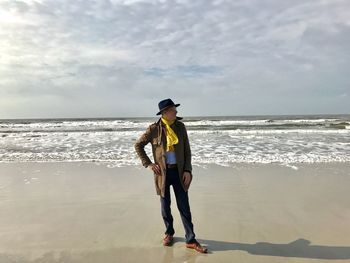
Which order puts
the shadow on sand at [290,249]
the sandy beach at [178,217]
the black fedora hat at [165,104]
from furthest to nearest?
1. the black fedora hat at [165,104]
2. the sandy beach at [178,217]
3. the shadow on sand at [290,249]

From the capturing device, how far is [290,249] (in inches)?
173

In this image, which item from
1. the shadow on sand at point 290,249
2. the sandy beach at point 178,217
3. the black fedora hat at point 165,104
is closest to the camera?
the shadow on sand at point 290,249

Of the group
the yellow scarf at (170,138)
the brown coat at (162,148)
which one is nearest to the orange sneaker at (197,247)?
the brown coat at (162,148)

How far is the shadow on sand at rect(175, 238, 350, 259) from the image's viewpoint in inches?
166

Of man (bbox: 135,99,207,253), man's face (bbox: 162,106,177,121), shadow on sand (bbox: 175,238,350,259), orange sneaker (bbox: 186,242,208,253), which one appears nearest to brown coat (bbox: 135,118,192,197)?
man (bbox: 135,99,207,253)

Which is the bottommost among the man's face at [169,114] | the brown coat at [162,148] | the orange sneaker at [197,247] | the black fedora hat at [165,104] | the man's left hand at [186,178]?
the orange sneaker at [197,247]

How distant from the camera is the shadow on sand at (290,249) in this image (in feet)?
13.8

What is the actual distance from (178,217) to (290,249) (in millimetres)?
1950

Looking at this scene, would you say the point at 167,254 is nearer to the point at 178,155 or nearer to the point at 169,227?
the point at 169,227

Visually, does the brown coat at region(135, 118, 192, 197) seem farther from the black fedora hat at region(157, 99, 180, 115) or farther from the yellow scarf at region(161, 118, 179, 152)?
the black fedora hat at region(157, 99, 180, 115)

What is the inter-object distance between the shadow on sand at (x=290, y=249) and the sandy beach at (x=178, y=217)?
0.01m

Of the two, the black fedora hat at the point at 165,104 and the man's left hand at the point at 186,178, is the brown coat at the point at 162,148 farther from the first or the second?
the black fedora hat at the point at 165,104

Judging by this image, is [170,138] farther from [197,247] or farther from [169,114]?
[197,247]

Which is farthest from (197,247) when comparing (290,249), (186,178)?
(290,249)
